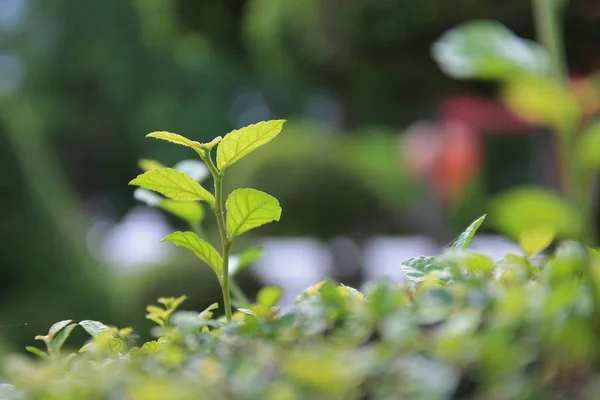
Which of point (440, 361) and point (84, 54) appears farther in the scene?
point (84, 54)

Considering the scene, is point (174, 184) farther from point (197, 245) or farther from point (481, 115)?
point (481, 115)

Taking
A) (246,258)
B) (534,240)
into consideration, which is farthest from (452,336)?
(246,258)

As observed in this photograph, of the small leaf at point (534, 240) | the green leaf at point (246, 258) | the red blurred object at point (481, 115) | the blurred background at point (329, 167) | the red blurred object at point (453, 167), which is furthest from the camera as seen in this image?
the red blurred object at point (481, 115)

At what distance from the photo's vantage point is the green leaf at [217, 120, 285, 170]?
309 millimetres

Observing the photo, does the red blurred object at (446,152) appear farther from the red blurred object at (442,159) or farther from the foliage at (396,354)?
the foliage at (396,354)

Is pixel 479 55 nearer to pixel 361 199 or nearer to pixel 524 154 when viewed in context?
pixel 361 199

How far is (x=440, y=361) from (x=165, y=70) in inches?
344

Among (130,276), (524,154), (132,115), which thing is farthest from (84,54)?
(130,276)

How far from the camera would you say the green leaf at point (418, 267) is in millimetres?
320

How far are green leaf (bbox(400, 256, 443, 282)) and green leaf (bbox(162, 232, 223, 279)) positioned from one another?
0.27ft

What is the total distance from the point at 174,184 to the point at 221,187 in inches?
0.9

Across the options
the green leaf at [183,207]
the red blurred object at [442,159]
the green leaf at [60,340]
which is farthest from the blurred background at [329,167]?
the green leaf at [60,340]

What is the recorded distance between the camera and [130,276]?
3.63 m

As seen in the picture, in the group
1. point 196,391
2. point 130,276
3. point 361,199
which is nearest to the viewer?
point 196,391
